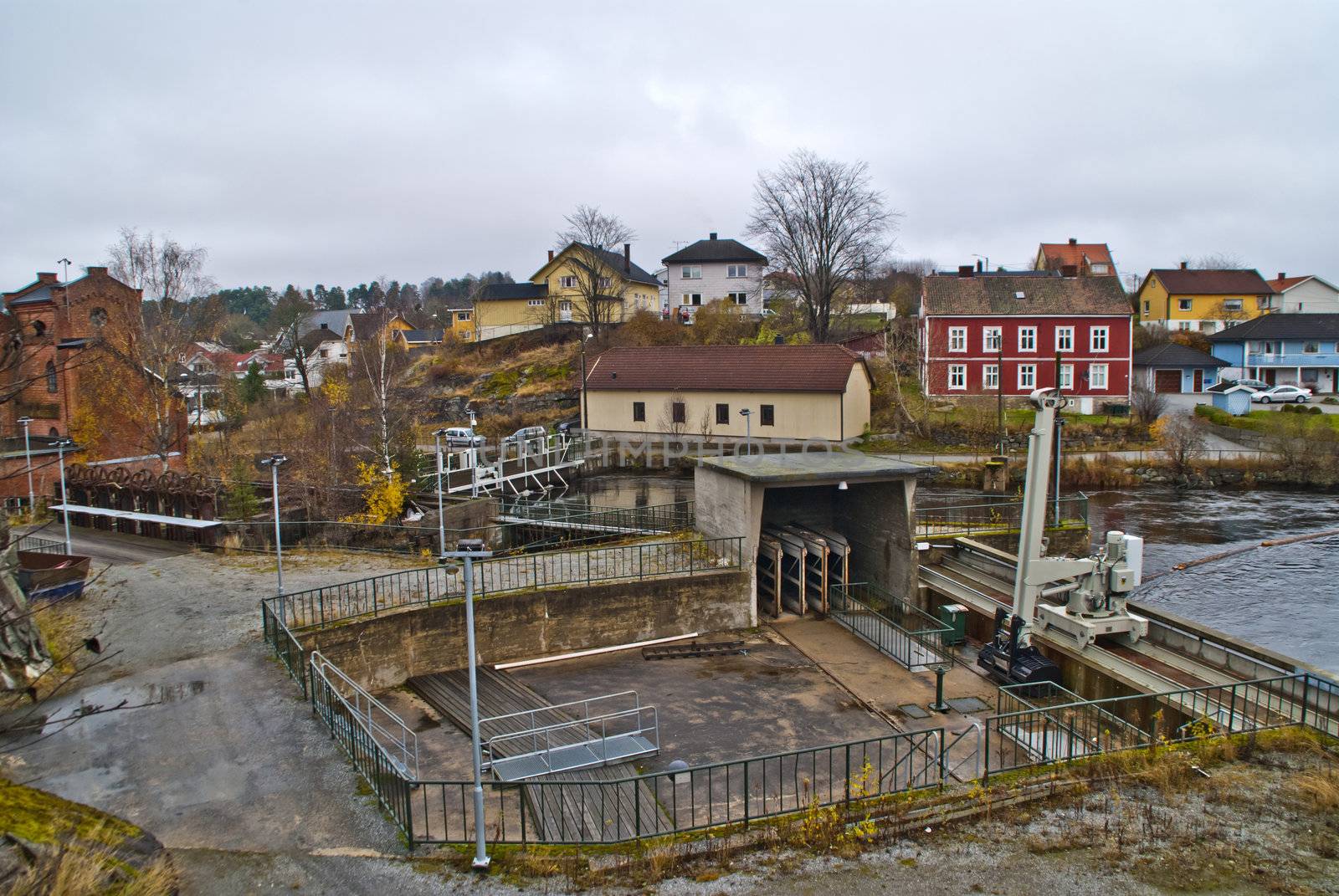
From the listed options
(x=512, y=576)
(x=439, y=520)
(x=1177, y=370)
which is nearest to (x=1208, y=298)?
(x=1177, y=370)

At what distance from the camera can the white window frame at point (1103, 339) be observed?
46.6 m

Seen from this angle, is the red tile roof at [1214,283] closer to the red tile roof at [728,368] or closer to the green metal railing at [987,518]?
the red tile roof at [728,368]

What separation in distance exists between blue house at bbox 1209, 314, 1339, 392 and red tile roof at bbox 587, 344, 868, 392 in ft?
94.5

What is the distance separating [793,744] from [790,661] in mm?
3898

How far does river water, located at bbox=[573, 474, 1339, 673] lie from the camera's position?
2238 centimetres

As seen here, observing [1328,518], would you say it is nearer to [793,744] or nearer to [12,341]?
[793,744]

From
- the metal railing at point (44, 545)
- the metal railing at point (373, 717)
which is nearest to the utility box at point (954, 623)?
the metal railing at point (373, 717)

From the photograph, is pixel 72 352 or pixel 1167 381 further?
pixel 1167 381

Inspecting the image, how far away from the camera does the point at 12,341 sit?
291 inches

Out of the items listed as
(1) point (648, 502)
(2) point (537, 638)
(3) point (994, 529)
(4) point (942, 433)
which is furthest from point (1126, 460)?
(2) point (537, 638)

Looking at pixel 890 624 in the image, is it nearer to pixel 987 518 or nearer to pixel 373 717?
pixel 987 518

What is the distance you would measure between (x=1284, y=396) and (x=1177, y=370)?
5.77 m

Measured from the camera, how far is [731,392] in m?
43.3

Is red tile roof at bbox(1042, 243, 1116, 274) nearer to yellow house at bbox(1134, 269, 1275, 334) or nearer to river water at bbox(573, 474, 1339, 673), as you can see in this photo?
yellow house at bbox(1134, 269, 1275, 334)
